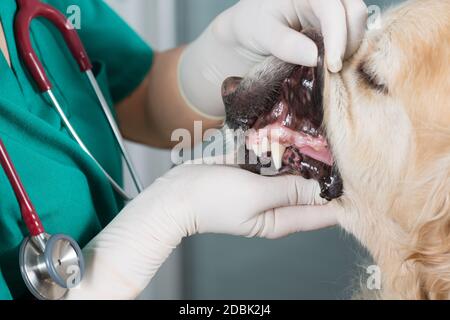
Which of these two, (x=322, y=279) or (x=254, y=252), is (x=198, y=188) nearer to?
(x=322, y=279)

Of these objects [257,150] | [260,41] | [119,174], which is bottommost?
[119,174]

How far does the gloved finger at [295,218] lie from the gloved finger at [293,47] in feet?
0.55

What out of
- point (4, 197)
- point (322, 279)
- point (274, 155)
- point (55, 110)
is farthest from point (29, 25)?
point (322, 279)

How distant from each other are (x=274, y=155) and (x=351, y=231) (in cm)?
15

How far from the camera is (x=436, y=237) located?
0.66 metres

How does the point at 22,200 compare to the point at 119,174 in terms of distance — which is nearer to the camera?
the point at 22,200

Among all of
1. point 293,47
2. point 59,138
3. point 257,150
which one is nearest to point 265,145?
point 257,150

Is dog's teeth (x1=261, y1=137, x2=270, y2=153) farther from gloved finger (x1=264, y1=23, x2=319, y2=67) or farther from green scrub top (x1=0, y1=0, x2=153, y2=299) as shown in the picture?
green scrub top (x1=0, y1=0, x2=153, y2=299)

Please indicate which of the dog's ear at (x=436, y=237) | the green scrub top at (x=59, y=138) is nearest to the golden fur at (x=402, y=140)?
the dog's ear at (x=436, y=237)

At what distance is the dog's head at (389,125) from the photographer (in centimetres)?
65

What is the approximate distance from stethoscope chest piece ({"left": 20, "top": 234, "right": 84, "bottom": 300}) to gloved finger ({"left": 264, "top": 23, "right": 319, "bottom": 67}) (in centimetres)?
31

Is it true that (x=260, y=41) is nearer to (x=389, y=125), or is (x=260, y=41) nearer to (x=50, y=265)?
(x=389, y=125)

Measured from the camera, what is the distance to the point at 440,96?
0.64 m

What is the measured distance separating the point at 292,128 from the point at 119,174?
311 mm
